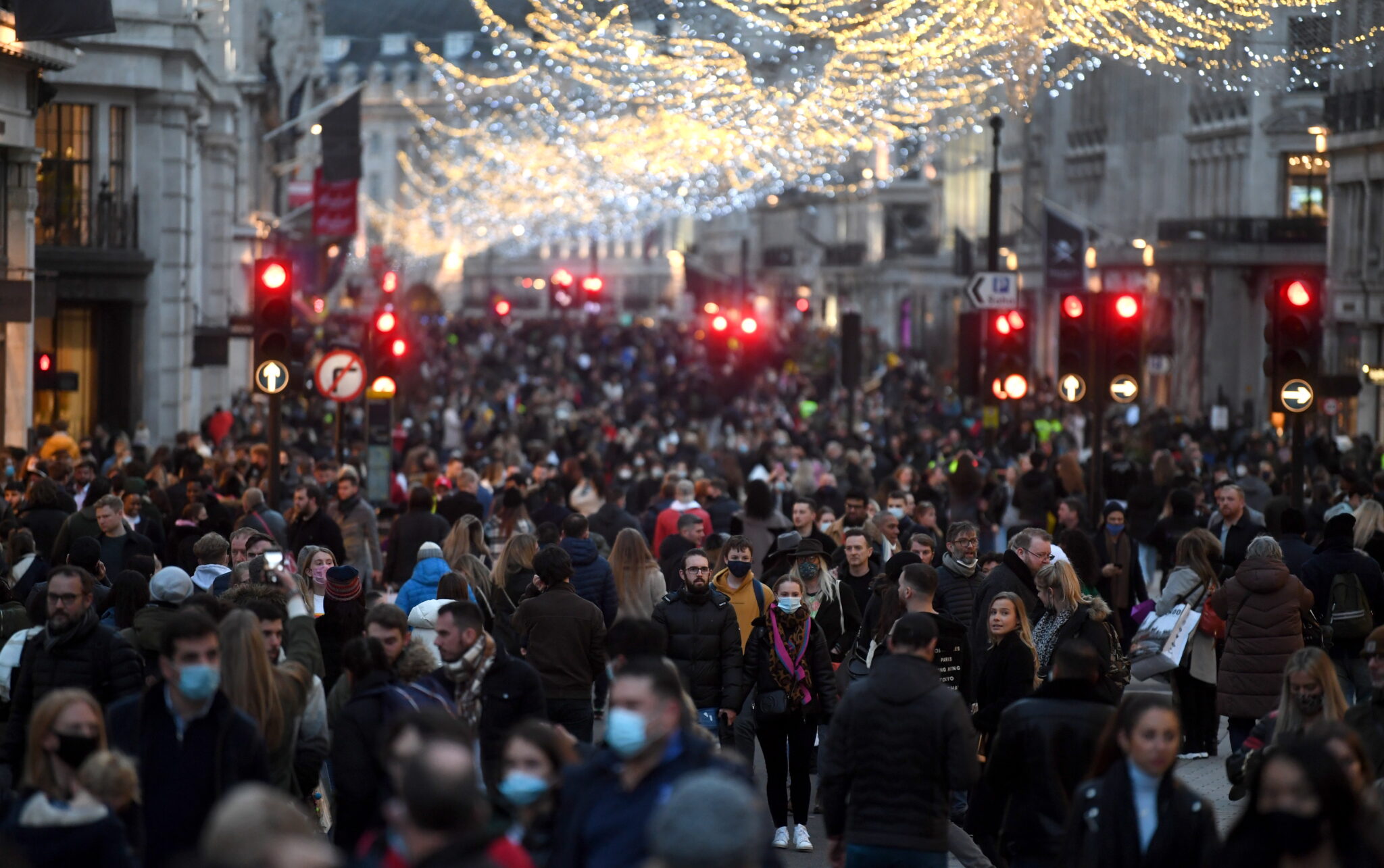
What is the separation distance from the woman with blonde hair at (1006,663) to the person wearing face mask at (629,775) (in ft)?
12.4

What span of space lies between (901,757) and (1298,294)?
9.42 meters

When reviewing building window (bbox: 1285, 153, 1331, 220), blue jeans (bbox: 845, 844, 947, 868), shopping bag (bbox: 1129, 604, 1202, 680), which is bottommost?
blue jeans (bbox: 845, 844, 947, 868)

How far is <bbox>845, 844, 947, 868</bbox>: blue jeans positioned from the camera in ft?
26.5

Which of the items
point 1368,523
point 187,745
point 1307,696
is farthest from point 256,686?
point 1368,523

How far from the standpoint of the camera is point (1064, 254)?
36.3 metres

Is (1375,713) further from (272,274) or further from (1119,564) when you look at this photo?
(272,274)

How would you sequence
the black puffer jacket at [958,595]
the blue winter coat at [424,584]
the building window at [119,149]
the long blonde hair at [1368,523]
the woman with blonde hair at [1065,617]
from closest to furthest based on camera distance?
1. the woman with blonde hair at [1065,617]
2. the blue winter coat at [424,584]
3. the black puffer jacket at [958,595]
4. the long blonde hair at [1368,523]
5. the building window at [119,149]

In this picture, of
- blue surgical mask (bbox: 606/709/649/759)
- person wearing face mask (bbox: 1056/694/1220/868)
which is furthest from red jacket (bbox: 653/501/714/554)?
blue surgical mask (bbox: 606/709/649/759)

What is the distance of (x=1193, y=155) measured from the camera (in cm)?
5406

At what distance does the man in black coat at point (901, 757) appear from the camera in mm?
8039

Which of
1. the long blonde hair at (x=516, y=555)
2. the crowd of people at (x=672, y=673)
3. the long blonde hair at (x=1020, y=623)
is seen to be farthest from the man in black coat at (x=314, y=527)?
the long blonde hair at (x=1020, y=623)

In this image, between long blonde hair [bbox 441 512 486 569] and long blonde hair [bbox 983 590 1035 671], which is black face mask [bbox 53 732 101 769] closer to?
long blonde hair [bbox 983 590 1035 671]

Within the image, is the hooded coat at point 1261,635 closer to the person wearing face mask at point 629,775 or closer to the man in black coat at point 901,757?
the man in black coat at point 901,757

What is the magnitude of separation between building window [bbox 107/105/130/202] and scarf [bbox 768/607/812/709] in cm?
2349
